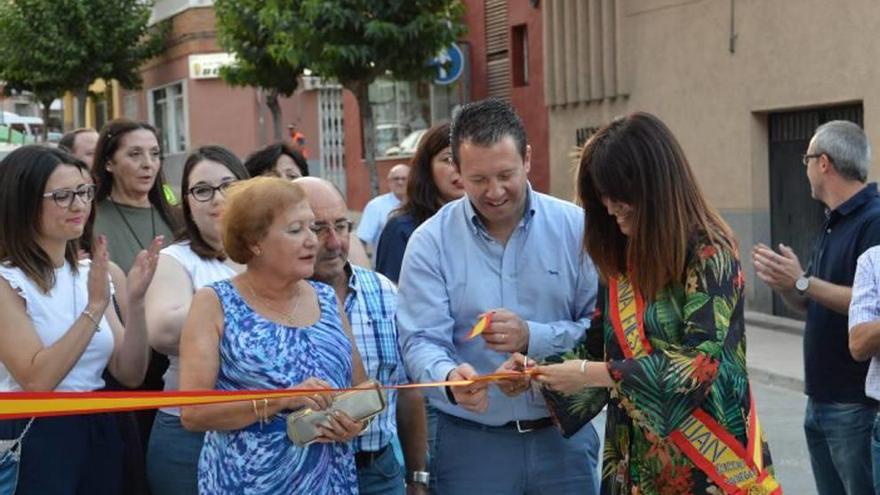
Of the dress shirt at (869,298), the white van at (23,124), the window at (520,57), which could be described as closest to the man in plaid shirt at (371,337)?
the dress shirt at (869,298)

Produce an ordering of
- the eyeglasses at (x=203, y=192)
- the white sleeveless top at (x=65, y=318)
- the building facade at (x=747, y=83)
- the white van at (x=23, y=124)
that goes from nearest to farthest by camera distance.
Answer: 1. the white sleeveless top at (x=65, y=318)
2. the eyeglasses at (x=203, y=192)
3. the building facade at (x=747, y=83)
4. the white van at (x=23, y=124)

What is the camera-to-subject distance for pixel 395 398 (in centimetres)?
510

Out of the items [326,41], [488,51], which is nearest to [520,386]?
[326,41]

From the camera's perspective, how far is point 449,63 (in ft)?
80.6

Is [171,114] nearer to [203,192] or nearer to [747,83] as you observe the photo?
[747,83]

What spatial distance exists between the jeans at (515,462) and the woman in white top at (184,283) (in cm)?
101

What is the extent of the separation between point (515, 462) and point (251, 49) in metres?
23.9

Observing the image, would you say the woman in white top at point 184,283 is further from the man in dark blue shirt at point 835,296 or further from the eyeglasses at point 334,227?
the man in dark blue shirt at point 835,296

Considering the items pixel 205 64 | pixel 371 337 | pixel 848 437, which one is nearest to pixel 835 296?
pixel 848 437

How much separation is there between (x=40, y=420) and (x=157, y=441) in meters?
0.51

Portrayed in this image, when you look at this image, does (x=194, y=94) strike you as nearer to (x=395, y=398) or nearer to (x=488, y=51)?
(x=488, y=51)

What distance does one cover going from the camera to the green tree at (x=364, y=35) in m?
22.9

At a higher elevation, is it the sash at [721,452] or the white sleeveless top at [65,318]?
the white sleeveless top at [65,318]

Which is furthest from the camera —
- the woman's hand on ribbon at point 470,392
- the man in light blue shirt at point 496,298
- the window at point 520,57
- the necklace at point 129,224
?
the window at point 520,57
